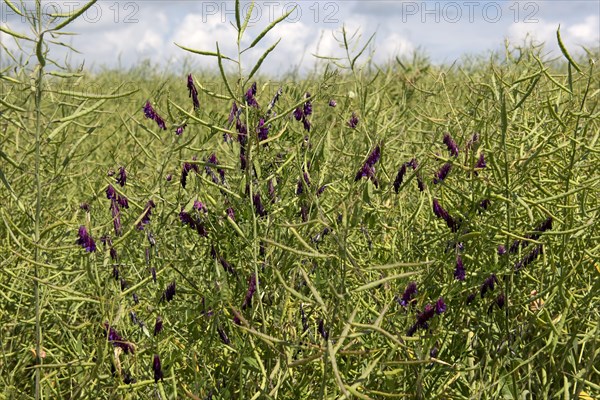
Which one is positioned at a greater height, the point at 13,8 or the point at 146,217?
the point at 13,8

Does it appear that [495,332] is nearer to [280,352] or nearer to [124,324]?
[280,352]

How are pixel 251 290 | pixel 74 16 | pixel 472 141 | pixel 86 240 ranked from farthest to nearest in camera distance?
pixel 472 141
pixel 86 240
pixel 251 290
pixel 74 16

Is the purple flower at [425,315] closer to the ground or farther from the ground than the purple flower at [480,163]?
closer to the ground

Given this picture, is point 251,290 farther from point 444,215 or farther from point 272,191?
point 444,215

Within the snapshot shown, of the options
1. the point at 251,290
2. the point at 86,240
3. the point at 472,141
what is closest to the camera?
the point at 251,290

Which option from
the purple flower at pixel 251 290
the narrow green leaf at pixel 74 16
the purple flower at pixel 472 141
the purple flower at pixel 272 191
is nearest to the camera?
the narrow green leaf at pixel 74 16

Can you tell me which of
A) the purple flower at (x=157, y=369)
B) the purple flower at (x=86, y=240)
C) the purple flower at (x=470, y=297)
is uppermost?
the purple flower at (x=86, y=240)

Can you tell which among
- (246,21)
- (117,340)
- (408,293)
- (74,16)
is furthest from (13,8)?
(408,293)

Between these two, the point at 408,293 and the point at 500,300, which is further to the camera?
the point at 500,300

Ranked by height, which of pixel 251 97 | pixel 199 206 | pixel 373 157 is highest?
pixel 251 97

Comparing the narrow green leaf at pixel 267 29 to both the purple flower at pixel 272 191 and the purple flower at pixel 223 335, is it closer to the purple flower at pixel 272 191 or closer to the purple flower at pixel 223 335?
the purple flower at pixel 272 191

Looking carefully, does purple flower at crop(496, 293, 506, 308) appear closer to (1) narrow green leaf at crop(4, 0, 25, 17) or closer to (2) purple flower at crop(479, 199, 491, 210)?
(2) purple flower at crop(479, 199, 491, 210)

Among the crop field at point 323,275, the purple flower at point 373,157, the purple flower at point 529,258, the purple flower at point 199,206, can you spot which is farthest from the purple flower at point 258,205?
the purple flower at point 529,258

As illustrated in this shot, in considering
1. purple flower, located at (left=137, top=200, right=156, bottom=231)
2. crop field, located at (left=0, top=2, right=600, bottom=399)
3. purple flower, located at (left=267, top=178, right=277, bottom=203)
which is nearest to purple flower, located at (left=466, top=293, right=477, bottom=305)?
crop field, located at (left=0, top=2, right=600, bottom=399)
